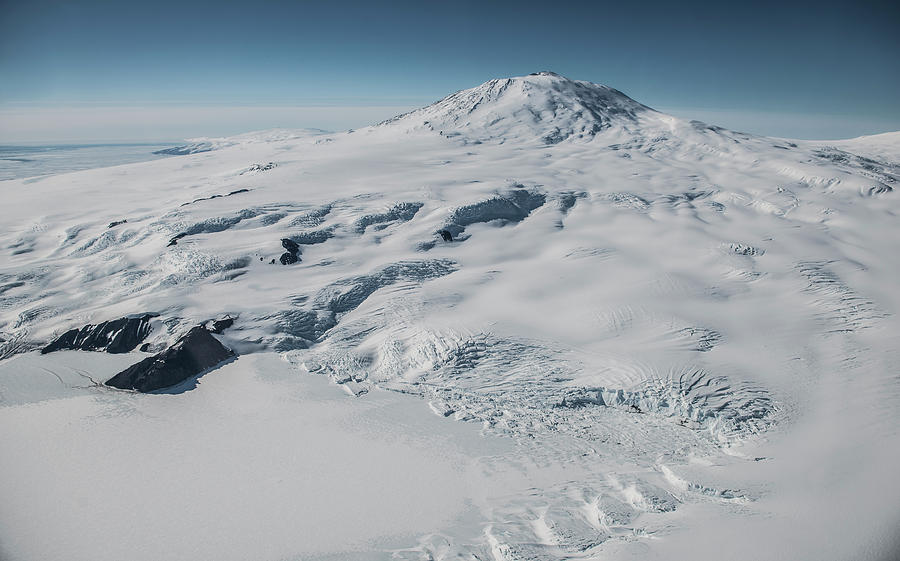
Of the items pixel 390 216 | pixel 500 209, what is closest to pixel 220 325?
pixel 390 216

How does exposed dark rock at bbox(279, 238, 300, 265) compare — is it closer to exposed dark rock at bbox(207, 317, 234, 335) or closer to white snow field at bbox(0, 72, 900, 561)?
white snow field at bbox(0, 72, 900, 561)

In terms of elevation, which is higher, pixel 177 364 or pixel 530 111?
pixel 530 111

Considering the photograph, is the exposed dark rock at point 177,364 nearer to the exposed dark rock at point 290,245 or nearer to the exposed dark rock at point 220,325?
the exposed dark rock at point 220,325

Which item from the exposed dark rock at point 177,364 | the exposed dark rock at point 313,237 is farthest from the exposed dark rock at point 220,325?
the exposed dark rock at point 313,237

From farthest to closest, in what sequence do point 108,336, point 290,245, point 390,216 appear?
point 390,216
point 290,245
point 108,336

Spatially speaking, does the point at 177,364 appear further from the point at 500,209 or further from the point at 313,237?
the point at 500,209

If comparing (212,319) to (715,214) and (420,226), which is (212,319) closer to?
(420,226)
